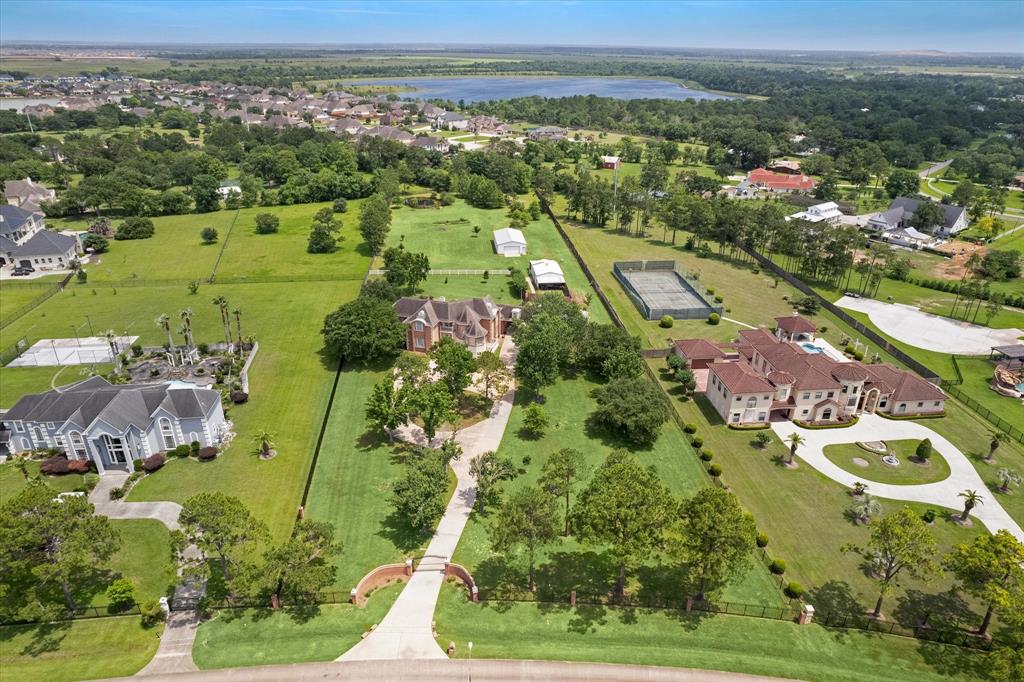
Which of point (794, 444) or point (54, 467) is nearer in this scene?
point (54, 467)

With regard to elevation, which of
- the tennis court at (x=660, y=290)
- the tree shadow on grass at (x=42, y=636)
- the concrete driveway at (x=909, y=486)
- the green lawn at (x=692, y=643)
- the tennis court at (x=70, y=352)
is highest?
the tennis court at (x=660, y=290)

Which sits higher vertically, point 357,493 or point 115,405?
point 115,405

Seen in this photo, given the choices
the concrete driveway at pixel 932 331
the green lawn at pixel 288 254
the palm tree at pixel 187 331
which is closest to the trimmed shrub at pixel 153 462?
the palm tree at pixel 187 331

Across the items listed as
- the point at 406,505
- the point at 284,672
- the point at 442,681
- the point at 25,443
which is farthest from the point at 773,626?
the point at 25,443

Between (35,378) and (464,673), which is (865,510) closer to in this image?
(464,673)

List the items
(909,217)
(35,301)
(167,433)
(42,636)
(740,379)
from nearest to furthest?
(42,636) < (167,433) < (740,379) < (35,301) < (909,217)

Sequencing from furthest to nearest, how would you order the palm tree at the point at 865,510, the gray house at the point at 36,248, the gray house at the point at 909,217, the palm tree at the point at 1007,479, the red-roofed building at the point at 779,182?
the red-roofed building at the point at 779,182, the gray house at the point at 909,217, the gray house at the point at 36,248, the palm tree at the point at 1007,479, the palm tree at the point at 865,510

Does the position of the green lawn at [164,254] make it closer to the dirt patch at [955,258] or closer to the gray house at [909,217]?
the dirt patch at [955,258]

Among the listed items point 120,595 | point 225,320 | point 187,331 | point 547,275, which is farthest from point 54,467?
point 547,275
